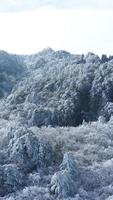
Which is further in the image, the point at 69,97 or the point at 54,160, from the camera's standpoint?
the point at 69,97

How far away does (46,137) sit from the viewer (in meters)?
33.4

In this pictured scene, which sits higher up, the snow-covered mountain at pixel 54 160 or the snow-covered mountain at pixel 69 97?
the snow-covered mountain at pixel 54 160

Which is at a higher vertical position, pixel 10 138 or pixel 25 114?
pixel 10 138

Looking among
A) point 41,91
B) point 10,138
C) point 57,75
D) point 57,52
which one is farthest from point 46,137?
point 57,52

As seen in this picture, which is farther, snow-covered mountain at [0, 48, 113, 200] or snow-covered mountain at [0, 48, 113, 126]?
snow-covered mountain at [0, 48, 113, 126]

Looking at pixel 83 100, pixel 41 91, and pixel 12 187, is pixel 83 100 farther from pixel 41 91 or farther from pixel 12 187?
pixel 12 187

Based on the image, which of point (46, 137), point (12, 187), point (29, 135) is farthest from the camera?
point (46, 137)

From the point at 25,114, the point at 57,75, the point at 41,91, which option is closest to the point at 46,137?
the point at 25,114

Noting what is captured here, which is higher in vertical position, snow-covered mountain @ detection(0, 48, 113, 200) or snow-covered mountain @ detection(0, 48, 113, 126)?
snow-covered mountain @ detection(0, 48, 113, 200)

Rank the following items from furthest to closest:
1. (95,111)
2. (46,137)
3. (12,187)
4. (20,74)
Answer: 1. (20,74)
2. (95,111)
3. (46,137)
4. (12,187)

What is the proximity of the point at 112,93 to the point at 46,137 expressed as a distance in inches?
1459

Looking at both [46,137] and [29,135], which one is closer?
[29,135]

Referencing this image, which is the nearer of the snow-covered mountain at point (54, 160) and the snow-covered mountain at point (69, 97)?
the snow-covered mountain at point (54, 160)

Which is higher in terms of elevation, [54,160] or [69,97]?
[54,160]
